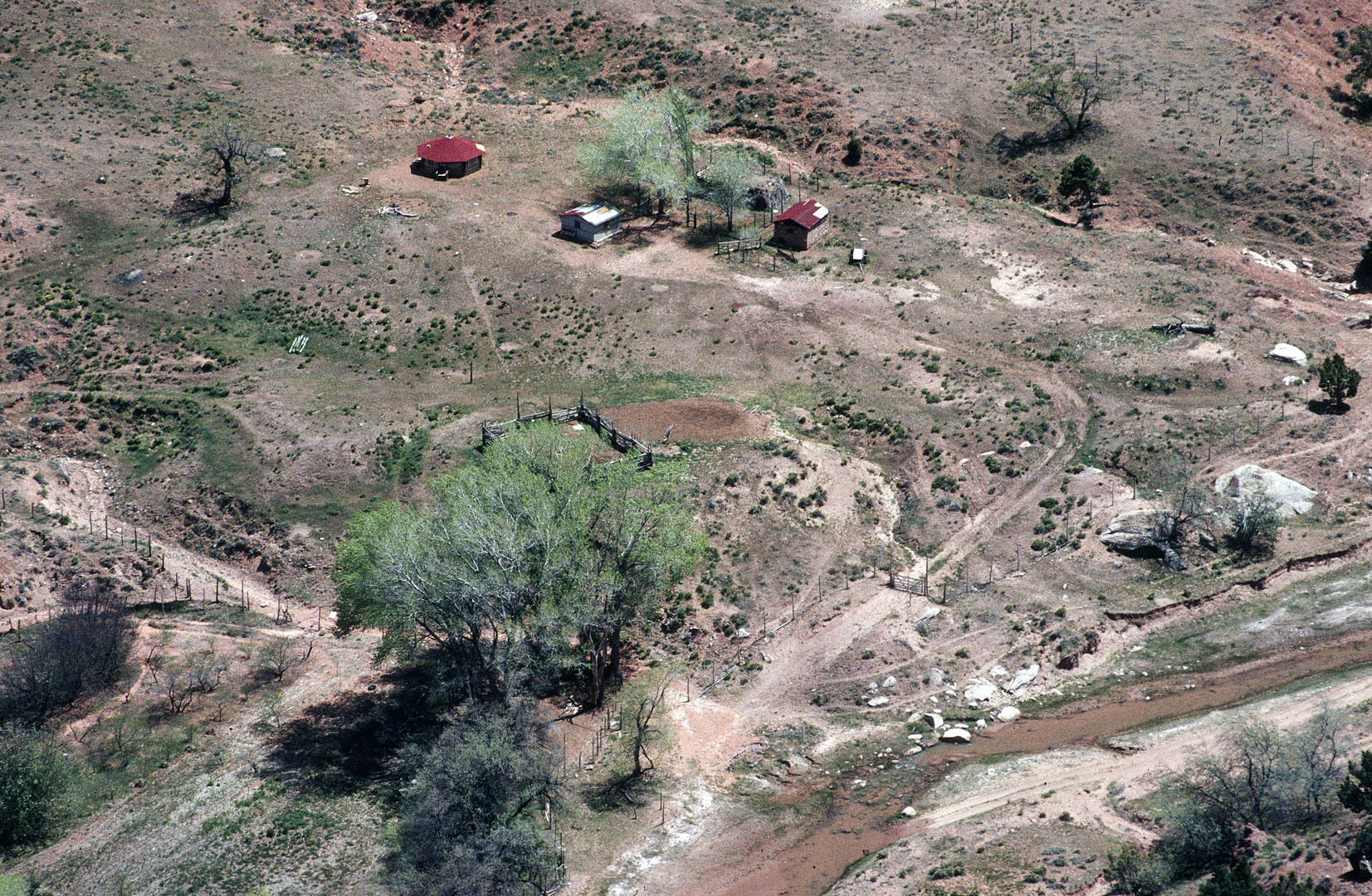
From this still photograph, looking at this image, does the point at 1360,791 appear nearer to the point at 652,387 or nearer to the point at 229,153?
the point at 652,387

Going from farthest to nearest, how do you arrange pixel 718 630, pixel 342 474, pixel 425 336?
pixel 425 336, pixel 342 474, pixel 718 630

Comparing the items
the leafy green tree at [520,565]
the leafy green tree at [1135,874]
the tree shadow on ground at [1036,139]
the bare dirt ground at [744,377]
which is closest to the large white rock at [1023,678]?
the bare dirt ground at [744,377]

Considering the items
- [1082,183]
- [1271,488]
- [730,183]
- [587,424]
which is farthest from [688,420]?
[1082,183]

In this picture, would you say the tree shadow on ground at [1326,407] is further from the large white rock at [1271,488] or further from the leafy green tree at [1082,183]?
the leafy green tree at [1082,183]

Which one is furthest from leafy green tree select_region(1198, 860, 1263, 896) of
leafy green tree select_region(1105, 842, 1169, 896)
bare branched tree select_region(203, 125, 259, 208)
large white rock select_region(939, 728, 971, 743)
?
bare branched tree select_region(203, 125, 259, 208)

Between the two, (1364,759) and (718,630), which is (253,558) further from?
(1364,759)

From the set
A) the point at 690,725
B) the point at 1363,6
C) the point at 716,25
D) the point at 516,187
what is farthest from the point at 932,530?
the point at 1363,6
